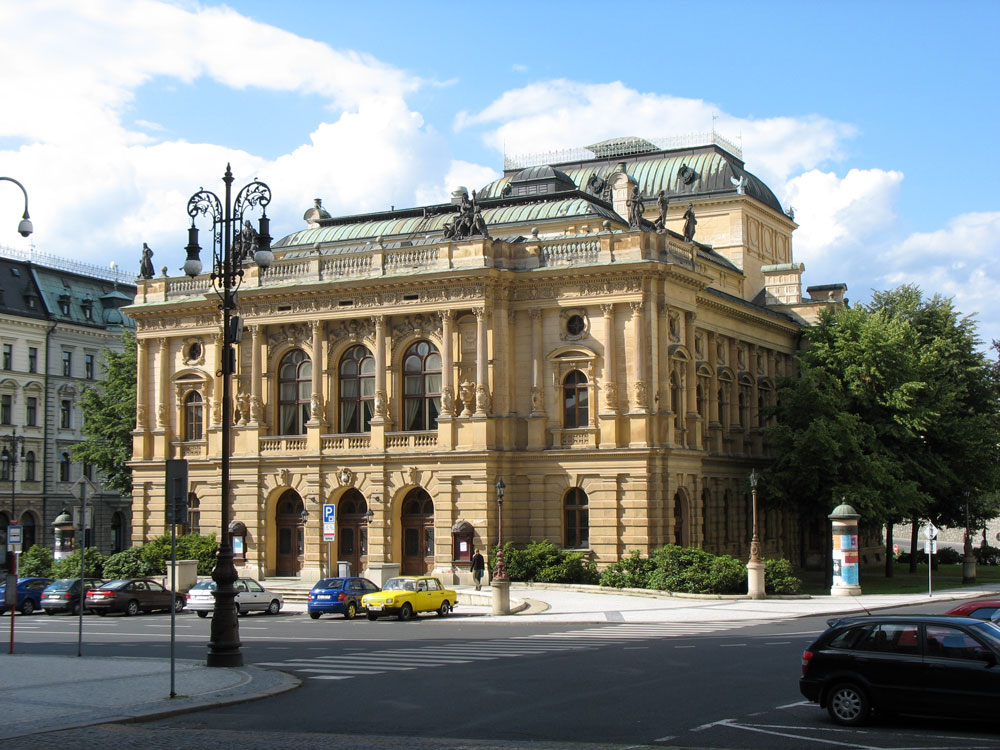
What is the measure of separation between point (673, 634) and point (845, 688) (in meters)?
16.7

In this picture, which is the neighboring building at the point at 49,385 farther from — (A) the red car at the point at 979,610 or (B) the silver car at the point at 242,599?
(A) the red car at the point at 979,610

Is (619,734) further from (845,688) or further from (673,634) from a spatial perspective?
(673,634)

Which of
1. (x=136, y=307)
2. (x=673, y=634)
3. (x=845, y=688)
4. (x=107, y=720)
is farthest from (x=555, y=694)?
(x=136, y=307)

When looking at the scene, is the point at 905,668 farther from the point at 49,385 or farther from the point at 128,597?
the point at 49,385

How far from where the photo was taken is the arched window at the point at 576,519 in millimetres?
54438

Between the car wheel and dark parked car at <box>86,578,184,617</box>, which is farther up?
the car wheel

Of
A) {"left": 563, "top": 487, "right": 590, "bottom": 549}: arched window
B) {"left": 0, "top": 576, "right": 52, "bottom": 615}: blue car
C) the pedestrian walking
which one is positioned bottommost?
{"left": 0, "top": 576, "right": 52, "bottom": 615}: blue car

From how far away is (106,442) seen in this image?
246ft

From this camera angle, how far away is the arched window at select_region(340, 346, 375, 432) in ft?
190

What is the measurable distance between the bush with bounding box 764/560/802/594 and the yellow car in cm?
1279

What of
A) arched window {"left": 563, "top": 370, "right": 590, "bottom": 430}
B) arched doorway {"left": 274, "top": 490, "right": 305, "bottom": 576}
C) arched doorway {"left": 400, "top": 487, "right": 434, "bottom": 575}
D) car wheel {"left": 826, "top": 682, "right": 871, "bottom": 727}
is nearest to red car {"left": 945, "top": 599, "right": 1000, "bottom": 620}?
car wheel {"left": 826, "top": 682, "right": 871, "bottom": 727}

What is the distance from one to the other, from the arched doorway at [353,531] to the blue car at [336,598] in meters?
13.8

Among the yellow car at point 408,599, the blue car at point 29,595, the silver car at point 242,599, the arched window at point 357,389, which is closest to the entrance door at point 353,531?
the arched window at point 357,389

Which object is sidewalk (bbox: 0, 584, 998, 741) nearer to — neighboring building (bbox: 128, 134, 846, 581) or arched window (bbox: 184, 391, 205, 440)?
neighboring building (bbox: 128, 134, 846, 581)
